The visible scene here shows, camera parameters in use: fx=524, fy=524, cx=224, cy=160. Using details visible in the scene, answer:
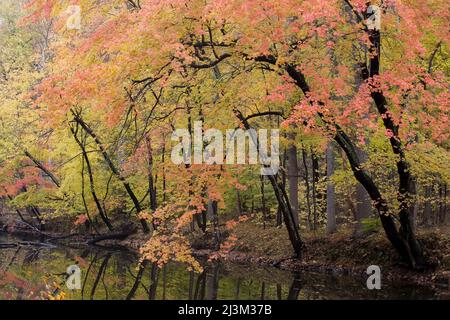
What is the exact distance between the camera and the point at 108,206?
29.2m

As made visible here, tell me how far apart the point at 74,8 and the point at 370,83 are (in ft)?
26.7

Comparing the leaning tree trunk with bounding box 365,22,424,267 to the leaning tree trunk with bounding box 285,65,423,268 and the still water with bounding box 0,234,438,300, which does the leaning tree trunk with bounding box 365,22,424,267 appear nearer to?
the leaning tree trunk with bounding box 285,65,423,268

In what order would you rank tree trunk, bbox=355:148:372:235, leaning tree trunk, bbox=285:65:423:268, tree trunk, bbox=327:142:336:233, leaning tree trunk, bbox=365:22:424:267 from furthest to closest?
tree trunk, bbox=327:142:336:233 < tree trunk, bbox=355:148:372:235 < leaning tree trunk, bbox=285:65:423:268 < leaning tree trunk, bbox=365:22:424:267

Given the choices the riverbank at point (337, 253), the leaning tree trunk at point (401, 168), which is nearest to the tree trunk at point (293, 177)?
the riverbank at point (337, 253)

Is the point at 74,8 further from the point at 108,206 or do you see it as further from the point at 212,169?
the point at 108,206

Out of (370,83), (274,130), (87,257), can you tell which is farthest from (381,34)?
(87,257)

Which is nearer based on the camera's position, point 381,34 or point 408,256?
point 381,34

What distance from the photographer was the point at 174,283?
1611 centimetres

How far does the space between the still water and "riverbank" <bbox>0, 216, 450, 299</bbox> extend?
1.88 ft

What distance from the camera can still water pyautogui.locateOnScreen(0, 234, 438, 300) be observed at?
13.5 meters

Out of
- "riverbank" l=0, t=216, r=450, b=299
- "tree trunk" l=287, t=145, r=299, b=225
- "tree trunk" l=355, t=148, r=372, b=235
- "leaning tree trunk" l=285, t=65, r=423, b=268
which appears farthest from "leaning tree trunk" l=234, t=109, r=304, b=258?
"leaning tree trunk" l=285, t=65, r=423, b=268

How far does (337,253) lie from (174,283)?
5355 mm

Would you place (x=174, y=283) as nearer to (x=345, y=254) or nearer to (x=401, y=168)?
(x=345, y=254)

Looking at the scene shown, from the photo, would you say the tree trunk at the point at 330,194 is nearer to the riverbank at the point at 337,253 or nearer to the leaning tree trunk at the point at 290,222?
the riverbank at the point at 337,253
